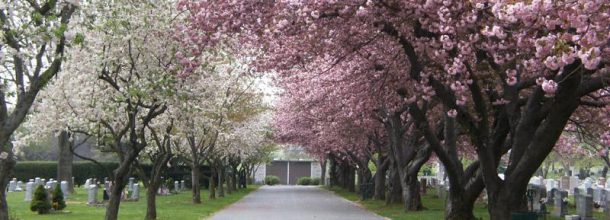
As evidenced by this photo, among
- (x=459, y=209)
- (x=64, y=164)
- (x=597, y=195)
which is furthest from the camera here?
(x=64, y=164)

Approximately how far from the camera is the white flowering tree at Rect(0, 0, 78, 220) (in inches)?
370

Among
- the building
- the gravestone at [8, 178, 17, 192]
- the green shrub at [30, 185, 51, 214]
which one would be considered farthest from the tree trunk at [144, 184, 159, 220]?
the building

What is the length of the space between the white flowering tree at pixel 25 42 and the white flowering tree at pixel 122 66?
1.50m

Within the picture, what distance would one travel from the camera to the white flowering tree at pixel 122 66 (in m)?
13.4

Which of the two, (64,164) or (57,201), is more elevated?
(64,164)

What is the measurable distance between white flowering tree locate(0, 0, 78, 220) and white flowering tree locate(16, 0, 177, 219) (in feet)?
4.93

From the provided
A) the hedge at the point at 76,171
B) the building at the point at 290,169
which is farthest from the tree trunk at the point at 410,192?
the building at the point at 290,169

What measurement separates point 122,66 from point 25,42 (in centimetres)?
441

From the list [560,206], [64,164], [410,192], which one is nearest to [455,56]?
[410,192]

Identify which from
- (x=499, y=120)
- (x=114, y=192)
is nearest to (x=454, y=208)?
(x=499, y=120)

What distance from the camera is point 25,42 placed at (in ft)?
35.6

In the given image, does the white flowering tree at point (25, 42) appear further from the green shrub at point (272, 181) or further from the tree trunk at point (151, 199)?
the green shrub at point (272, 181)

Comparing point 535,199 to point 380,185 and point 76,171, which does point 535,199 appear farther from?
point 76,171

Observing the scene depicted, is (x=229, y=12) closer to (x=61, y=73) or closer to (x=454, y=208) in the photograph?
(x=61, y=73)
